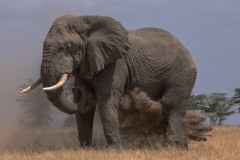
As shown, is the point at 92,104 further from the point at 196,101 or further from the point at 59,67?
the point at 196,101

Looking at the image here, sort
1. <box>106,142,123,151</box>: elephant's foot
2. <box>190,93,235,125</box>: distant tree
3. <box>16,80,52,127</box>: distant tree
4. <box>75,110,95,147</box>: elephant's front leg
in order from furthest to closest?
<box>190,93,235,125</box>: distant tree
<box>16,80,52,127</box>: distant tree
<box>75,110,95,147</box>: elephant's front leg
<box>106,142,123,151</box>: elephant's foot

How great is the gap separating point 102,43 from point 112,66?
1.70 feet

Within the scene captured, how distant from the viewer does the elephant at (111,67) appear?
39.1 ft

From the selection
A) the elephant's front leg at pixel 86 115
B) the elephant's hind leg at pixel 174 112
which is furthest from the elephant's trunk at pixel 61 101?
the elephant's hind leg at pixel 174 112

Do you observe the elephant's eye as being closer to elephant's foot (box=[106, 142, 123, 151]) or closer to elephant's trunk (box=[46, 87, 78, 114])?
elephant's trunk (box=[46, 87, 78, 114])

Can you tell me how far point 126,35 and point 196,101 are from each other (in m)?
39.5

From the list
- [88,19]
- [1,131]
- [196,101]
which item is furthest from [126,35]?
[196,101]

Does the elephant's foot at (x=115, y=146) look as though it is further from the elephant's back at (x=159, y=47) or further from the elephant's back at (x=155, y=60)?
the elephant's back at (x=159, y=47)

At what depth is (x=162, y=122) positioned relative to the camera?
13969 mm

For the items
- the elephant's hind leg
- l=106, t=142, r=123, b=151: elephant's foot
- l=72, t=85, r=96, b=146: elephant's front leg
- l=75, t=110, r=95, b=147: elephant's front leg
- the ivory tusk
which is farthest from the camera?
the elephant's hind leg

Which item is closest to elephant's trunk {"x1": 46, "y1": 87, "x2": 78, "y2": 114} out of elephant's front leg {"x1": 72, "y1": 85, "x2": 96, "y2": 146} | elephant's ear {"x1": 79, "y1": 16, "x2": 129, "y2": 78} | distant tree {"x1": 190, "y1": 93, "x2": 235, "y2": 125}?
elephant's front leg {"x1": 72, "y1": 85, "x2": 96, "y2": 146}

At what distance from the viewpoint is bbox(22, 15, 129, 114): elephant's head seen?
11.7 meters

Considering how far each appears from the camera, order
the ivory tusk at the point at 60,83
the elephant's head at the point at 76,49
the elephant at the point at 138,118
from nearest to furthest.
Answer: the ivory tusk at the point at 60,83 < the elephant's head at the point at 76,49 < the elephant at the point at 138,118

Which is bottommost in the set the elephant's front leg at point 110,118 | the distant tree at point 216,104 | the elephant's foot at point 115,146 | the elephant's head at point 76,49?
the distant tree at point 216,104
